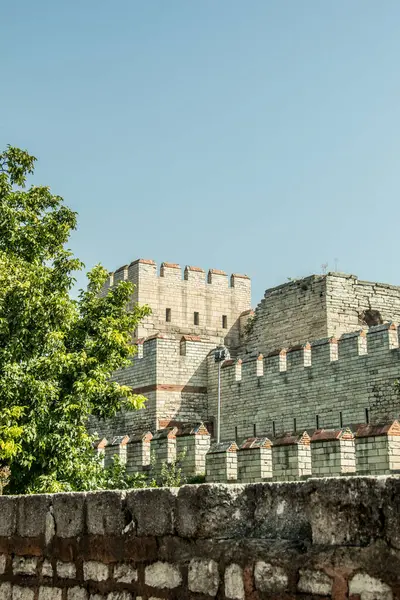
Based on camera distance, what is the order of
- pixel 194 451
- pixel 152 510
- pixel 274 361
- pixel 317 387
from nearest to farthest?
1. pixel 152 510
2. pixel 194 451
3. pixel 317 387
4. pixel 274 361

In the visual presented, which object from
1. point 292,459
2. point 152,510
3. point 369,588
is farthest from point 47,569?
point 292,459

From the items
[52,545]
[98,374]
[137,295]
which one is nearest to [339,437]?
[98,374]

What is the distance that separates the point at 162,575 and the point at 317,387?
14.6m

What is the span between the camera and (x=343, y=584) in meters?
3.22

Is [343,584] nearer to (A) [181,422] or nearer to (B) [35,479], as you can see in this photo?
(B) [35,479]

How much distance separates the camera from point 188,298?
3019 centimetres

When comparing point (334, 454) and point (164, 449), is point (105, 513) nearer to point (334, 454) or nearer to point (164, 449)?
point (334, 454)

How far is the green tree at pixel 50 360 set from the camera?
12.3 metres

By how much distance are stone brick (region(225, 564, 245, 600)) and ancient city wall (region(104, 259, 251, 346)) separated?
24659mm

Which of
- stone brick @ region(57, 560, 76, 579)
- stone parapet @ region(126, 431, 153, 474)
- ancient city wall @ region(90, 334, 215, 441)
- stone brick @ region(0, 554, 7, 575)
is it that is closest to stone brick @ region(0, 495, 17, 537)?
stone brick @ region(0, 554, 7, 575)

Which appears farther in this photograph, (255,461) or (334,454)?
(255,461)

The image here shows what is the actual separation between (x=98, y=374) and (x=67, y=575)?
8.07 metres

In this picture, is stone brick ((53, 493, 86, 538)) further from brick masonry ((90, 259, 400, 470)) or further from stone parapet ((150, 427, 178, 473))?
brick masonry ((90, 259, 400, 470))

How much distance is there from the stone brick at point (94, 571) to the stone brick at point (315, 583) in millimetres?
1542
